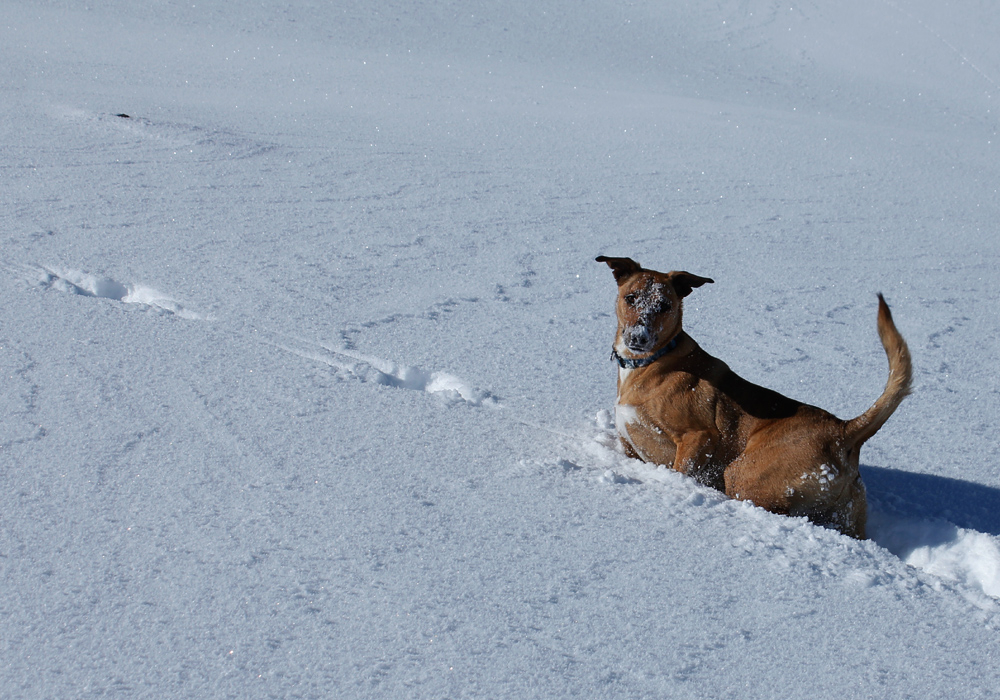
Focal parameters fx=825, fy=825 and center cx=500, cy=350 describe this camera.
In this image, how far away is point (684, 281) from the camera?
11.2 feet

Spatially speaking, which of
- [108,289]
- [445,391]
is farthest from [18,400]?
[445,391]

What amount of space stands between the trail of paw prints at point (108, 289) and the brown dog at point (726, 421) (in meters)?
2.25

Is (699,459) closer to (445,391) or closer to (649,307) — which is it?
(649,307)

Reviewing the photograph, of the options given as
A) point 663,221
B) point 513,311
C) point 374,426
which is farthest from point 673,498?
point 663,221

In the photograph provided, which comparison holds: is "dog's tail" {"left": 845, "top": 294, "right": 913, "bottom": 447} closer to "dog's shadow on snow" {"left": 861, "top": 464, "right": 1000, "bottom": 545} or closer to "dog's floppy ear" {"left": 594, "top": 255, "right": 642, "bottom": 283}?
"dog's shadow on snow" {"left": 861, "top": 464, "right": 1000, "bottom": 545}

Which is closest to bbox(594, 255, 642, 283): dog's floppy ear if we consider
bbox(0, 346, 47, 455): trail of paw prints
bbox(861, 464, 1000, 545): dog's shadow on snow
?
bbox(861, 464, 1000, 545): dog's shadow on snow

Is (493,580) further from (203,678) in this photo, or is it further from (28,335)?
(28,335)

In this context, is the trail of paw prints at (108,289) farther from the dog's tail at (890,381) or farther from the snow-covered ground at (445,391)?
the dog's tail at (890,381)

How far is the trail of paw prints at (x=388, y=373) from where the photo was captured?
146 inches

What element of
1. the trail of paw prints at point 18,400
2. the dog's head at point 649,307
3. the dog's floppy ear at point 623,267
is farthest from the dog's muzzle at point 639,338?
the trail of paw prints at point 18,400

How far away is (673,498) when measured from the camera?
2.86 m

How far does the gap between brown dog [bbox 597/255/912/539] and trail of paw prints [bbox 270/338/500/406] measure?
0.70 metres

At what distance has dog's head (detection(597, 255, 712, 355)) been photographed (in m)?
3.25

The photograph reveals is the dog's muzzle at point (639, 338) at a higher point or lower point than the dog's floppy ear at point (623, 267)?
lower
